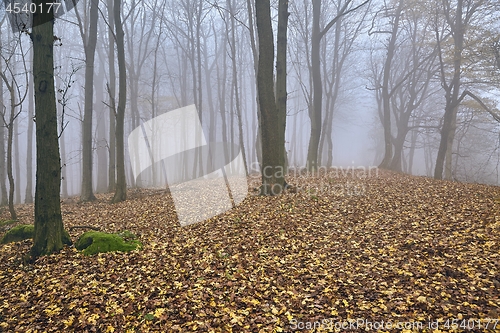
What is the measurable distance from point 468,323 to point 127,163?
1471 inches

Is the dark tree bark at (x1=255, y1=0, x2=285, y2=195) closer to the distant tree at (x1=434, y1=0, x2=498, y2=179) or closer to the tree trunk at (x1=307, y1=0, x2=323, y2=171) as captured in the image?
the tree trunk at (x1=307, y1=0, x2=323, y2=171)

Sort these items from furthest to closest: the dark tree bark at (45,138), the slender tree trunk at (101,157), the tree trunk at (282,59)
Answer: the slender tree trunk at (101,157)
the tree trunk at (282,59)
the dark tree bark at (45,138)

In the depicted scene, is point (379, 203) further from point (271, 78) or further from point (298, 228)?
point (271, 78)

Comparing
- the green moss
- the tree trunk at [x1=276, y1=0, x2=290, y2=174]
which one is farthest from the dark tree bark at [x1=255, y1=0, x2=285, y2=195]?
the green moss

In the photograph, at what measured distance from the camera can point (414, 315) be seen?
373 cm

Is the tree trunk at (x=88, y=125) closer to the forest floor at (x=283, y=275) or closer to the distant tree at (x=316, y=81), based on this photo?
the forest floor at (x=283, y=275)

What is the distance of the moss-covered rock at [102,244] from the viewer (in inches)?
245

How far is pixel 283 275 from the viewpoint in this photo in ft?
16.6

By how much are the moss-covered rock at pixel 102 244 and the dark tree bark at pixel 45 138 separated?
0.53m

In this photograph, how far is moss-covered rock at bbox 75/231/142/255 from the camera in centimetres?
623

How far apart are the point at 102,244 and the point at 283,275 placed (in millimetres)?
4058

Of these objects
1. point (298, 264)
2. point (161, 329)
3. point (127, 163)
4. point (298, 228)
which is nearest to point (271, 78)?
point (298, 228)

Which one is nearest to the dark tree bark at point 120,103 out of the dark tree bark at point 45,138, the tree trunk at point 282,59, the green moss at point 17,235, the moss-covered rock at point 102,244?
the green moss at point 17,235

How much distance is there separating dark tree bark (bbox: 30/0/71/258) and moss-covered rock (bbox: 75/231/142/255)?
1.74 ft
